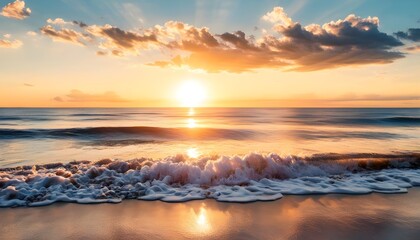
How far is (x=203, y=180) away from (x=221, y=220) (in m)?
2.58

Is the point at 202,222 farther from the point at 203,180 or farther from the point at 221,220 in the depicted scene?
the point at 203,180

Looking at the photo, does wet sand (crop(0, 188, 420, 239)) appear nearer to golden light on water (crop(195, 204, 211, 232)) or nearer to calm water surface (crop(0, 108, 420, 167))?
golden light on water (crop(195, 204, 211, 232))

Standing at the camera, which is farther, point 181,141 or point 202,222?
point 181,141

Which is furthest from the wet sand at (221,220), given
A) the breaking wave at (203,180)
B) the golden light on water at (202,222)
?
the breaking wave at (203,180)

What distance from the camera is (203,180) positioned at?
7.68 m

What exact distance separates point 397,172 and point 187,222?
7547 mm

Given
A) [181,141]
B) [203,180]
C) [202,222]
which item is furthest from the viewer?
[181,141]

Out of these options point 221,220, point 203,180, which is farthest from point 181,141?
point 221,220

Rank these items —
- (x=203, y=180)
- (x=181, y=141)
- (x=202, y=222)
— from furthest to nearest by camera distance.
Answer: (x=181, y=141) < (x=203, y=180) < (x=202, y=222)

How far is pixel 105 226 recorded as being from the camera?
4.84 m

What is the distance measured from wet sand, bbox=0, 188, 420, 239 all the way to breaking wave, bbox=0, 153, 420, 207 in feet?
1.59

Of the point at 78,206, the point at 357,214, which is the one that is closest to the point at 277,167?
the point at 357,214

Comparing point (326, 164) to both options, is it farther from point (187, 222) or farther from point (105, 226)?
point (105, 226)

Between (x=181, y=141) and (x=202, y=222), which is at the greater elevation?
(x=202, y=222)
